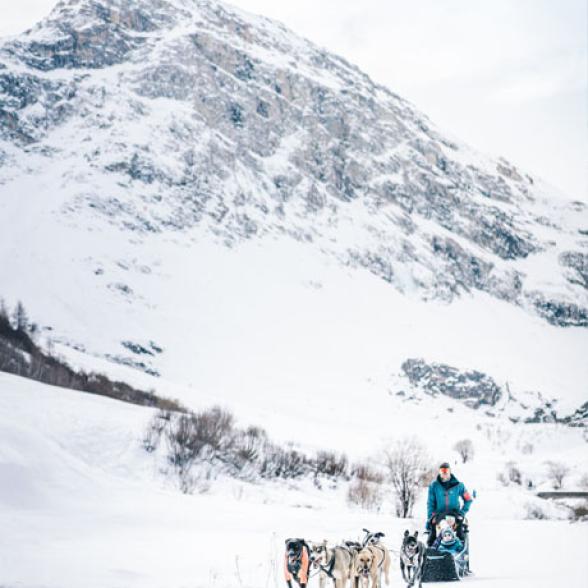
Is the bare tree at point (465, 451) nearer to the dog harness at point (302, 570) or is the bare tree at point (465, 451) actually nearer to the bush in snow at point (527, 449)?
the bush in snow at point (527, 449)

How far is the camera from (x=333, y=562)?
10844 millimetres

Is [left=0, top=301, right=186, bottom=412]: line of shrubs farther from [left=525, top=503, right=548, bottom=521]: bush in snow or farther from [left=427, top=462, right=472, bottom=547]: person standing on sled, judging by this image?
[left=427, top=462, right=472, bottom=547]: person standing on sled

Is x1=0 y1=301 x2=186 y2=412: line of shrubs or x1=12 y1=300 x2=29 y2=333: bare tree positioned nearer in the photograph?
x1=0 y1=301 x2=186 y2=412: line of shrubs

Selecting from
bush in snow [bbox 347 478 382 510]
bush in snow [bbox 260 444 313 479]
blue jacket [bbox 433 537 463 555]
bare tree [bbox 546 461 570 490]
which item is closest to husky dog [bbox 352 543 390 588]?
blue jacket [bbox 433 537 463 555]

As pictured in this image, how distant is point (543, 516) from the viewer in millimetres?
50812

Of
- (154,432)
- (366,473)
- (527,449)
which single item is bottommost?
(366,473)

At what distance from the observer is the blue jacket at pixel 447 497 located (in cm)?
1303

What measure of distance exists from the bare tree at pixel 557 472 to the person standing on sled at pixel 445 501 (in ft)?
254

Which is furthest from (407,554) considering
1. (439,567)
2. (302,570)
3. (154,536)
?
(154,536)

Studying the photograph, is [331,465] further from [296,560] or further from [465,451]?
[465,451]

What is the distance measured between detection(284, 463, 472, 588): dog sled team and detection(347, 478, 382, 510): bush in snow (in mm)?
35086

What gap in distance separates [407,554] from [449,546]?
1.40m

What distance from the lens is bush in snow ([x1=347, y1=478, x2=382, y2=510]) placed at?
48.9 metres

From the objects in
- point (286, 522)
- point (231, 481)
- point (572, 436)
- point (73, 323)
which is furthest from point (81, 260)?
point (286, 522)
